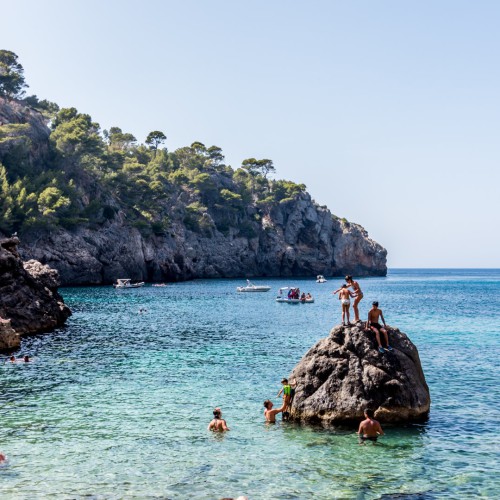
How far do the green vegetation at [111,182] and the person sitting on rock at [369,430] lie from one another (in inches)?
3173

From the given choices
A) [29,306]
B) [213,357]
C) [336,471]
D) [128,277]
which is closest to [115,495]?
[336,471]

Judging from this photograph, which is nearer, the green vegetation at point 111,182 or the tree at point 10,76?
the green vegetation at point 111,182

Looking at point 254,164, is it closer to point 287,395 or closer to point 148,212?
point 148,212

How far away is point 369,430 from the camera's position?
16.5 meters

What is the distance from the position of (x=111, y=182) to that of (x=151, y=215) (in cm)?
1235

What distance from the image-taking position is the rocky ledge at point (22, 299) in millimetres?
39219

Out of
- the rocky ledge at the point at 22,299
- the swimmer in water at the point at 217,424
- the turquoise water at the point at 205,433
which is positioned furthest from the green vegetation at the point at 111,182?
the swimmer in water at the point at 217,424

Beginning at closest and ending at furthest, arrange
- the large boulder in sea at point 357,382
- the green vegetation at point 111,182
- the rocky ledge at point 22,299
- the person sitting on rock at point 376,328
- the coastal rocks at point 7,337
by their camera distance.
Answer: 1. the large boulder in sea at point 357,382
2. the person sitting on rock at point 376,328
3. the coastal rocks at point 7,337
4. the rocky ledge at point 22,299
5. the green vegetation at point 111,182

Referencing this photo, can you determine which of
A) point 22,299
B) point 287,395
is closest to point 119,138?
point 22,299

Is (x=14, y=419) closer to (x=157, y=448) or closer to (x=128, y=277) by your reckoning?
(x=157, y=448)

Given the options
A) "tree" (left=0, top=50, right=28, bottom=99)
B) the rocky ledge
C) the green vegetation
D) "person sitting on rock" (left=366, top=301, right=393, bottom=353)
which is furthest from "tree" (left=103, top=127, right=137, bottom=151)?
"person sitting on rock" (left=366, top=301, right=393, bottom=353)

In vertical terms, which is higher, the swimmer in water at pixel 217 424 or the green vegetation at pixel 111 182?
the green vegetation at pixel 111 182

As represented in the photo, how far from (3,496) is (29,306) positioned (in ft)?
101

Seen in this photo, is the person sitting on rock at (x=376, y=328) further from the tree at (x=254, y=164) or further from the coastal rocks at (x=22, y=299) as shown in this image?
the tree at (x=254, y=164)
